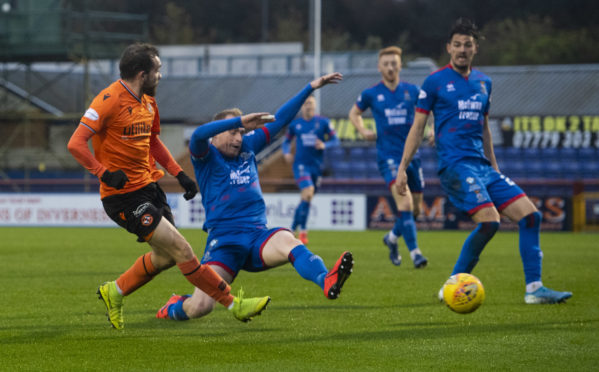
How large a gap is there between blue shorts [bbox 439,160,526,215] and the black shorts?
8.38ft

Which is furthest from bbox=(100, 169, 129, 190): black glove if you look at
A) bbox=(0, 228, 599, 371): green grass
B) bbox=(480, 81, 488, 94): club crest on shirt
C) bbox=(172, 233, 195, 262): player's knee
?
bbox=(480, 81, 488, 94): club crest on shirt

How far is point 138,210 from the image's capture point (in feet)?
19.7

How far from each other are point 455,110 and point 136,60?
2.85m

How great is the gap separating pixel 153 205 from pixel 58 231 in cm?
1636

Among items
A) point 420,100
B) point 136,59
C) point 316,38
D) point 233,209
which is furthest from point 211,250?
point 316,38

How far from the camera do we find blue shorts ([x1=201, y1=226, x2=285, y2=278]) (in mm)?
6516

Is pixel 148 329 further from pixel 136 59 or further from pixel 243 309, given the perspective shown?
pixel 136 59

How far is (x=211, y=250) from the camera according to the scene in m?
6.66

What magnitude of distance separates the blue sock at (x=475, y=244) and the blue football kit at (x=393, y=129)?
385 cm

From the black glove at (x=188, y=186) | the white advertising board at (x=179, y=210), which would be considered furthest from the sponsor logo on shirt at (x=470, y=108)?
the white advertising board at (x=179, y=210)

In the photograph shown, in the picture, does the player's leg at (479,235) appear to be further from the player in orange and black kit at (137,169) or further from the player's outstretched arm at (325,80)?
the player in orange and black kit at (137,169)

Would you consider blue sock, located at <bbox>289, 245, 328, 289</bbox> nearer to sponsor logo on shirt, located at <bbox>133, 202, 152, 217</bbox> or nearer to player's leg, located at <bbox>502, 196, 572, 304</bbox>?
sponsor logo on shirt, located at <bbox>133, 202, 152, 217</bbox>

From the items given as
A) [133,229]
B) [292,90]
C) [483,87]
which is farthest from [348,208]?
[133,229]

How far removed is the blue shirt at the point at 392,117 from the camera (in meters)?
11.1
